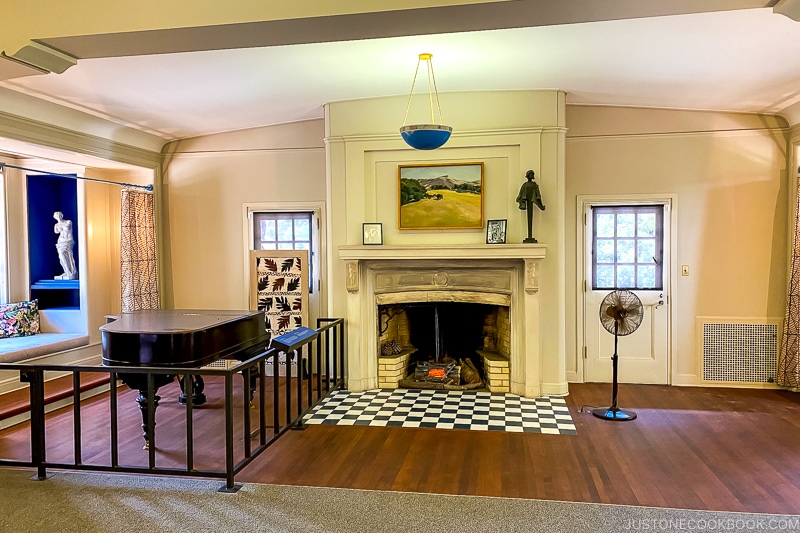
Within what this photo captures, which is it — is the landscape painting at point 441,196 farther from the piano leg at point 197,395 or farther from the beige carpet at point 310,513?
the beige carpet at point 310,513

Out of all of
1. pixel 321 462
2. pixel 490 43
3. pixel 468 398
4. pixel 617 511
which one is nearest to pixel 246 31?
pixel 490 43

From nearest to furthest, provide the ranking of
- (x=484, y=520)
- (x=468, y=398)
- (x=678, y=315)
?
(x=484, y=520)
(x=468, y=398)
(x=678, y=315)

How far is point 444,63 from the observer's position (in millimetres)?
4586

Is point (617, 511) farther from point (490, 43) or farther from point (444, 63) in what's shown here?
point (444, 63)

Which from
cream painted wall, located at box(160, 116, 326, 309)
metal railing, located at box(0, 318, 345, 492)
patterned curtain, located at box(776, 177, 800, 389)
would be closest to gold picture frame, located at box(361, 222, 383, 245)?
cream painted wall, located at box(160, 116, 326, 309)

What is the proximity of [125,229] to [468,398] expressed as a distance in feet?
13.1

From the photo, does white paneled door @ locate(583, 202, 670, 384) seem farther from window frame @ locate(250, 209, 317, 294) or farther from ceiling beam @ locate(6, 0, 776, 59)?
ceiling beam @ locate(6, 0, 776, 59)

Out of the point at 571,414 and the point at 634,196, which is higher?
the point at 634,196

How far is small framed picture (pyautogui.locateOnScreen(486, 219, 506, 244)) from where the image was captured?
5.48m

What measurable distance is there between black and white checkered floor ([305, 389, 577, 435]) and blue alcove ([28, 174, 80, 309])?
140 inches

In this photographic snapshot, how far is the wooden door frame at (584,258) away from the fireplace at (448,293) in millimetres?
832

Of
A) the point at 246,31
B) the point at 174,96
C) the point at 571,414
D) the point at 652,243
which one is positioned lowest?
the point at 571,414

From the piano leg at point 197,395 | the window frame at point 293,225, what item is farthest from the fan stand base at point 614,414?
the piano leg at point 197,395

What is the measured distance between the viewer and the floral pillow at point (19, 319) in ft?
19.9
